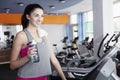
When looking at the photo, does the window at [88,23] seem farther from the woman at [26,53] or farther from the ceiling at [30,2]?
the woman at [26,53]

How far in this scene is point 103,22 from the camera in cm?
382

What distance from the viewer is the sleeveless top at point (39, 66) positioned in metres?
1.28

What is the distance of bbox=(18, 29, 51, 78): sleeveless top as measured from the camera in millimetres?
1281

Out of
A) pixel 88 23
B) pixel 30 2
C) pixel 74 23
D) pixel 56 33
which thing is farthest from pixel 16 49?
pixel 74 23

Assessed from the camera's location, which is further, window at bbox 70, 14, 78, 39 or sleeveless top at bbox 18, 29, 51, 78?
window at bbox 70, 14, 78, 39

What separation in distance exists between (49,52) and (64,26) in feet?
30.1

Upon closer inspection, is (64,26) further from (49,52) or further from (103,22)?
(49,52)

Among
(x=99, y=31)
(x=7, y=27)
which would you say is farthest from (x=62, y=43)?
(x=99, y=31)

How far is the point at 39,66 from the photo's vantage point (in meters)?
1.29

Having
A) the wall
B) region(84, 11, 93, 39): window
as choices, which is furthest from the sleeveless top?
region(84, 11, 93, 39): window

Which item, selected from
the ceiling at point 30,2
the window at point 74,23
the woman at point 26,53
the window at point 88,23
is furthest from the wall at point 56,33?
the woman at point 26,53

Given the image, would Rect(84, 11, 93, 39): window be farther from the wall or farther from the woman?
the woman

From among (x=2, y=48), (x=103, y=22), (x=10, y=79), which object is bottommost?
(x=10, y=79)

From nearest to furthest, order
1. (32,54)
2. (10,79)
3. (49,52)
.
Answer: (32,54)
(49,52)
(10,79)
